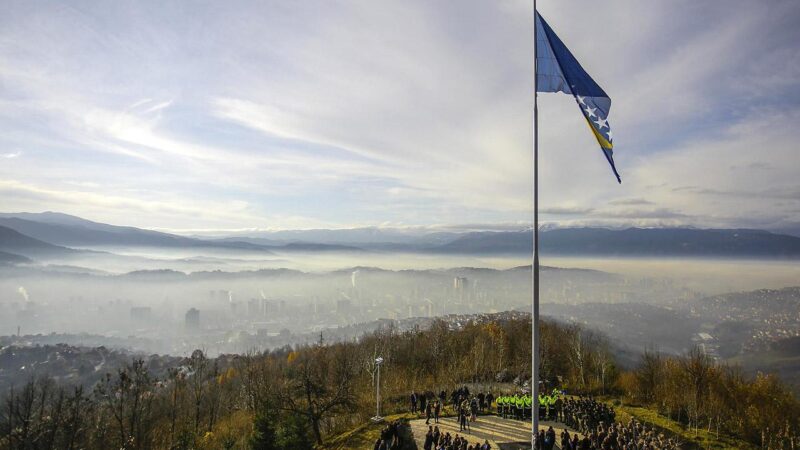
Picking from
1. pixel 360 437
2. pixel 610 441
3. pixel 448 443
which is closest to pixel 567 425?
pixel 610 441

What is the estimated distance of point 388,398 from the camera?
38.2 m

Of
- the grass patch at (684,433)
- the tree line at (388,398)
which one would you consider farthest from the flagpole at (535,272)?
the grass patch at (684,433)

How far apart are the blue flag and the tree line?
22.7 meters

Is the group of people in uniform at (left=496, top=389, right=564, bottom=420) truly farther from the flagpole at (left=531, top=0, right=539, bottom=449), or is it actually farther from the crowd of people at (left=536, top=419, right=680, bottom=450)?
the flagpole at (left=531, top=0, right=539, bottom=449)

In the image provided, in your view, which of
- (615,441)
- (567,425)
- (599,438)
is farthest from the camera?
(567,425)

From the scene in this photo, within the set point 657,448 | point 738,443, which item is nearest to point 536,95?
point 657,448

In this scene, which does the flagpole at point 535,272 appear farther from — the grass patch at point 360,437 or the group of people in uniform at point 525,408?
the group of people in uniform at point 525,408

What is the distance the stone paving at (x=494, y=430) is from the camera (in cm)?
2398

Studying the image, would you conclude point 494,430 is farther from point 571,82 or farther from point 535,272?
point 571,82

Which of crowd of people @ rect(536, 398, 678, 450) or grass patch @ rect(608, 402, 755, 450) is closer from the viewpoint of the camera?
crowd of people @ rect(536, 398, 678, 450)

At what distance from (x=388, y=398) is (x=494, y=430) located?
1396 centimetres

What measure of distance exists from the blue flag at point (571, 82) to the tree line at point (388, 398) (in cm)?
2270

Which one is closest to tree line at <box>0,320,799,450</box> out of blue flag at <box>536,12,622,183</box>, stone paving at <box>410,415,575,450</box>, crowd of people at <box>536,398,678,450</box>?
stone paving at <box>410,415,575,450</box>

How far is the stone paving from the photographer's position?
23984mm
